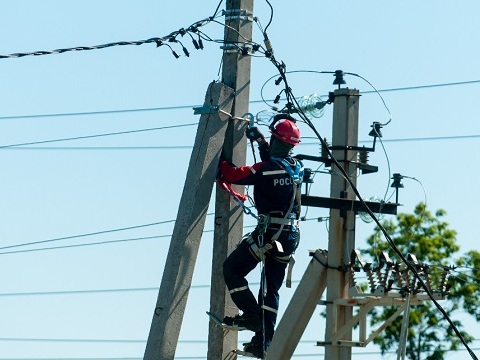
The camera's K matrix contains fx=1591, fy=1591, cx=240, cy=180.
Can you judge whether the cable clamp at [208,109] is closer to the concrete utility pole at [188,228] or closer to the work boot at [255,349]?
the concrete utility pole at [188,228]

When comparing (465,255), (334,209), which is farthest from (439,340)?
(334,209)

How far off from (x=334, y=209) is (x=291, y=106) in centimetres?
116

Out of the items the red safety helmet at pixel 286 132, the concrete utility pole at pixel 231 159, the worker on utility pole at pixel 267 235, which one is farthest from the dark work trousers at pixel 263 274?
the red safety helmet at pixel 286 132

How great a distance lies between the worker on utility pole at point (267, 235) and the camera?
46.9ft

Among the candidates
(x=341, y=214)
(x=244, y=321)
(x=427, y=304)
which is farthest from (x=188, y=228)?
(x=427, y=304)

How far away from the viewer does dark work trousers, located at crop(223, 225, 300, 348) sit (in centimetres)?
1432

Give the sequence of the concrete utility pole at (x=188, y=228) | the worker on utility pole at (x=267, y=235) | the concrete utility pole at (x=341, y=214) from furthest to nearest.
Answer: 1. the concrete utility pole at (x=341, y=214)
2. the worker on utility pole at (x=267, y=235)
3. the concrete utility pole at (x=188, y=228)

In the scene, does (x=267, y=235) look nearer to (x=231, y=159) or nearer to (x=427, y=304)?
(x=231, y=159)

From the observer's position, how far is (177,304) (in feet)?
46.4

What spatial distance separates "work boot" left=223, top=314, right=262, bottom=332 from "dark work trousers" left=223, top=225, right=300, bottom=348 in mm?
43

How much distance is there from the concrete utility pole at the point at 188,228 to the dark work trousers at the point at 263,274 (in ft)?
1.25

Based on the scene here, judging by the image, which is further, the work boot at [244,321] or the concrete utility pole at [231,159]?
the concrete utility pole at [231,159]

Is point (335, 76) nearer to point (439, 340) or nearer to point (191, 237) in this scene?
point (191, 237)

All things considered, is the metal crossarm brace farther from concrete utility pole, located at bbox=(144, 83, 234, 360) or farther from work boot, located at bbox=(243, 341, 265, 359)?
concrete utility pole, located at bbox=(144, 83, 234, 360)
